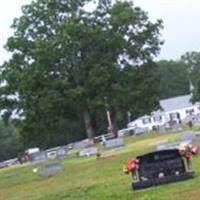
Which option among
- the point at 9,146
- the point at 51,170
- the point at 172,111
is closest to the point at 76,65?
the point at 51,170

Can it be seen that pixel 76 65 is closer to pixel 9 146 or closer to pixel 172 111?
pixel 9 146

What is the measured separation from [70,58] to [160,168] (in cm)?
4586

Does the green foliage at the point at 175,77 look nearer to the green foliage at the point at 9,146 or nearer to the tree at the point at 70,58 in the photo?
the green foliage at the point at 9,146

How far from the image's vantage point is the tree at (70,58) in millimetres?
61656

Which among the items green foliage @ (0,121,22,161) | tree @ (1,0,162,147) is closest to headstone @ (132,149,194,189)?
tree @ (1,0,162,147)

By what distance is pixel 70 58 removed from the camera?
207 ft

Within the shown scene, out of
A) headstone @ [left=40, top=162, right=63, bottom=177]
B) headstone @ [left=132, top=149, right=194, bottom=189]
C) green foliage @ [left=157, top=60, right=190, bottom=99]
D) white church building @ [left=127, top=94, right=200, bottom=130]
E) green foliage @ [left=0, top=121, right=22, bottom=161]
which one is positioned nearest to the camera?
headstone @ [left=132, top=149, right=194, bottom=189]

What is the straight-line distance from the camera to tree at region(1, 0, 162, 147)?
61.7m

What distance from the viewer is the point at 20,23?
6419 cm

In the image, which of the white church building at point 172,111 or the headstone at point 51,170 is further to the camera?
the white church building at point 172,111

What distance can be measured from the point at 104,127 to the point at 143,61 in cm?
3049

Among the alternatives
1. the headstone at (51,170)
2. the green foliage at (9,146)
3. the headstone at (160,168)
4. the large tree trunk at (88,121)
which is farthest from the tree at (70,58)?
the headstone at (160,168)

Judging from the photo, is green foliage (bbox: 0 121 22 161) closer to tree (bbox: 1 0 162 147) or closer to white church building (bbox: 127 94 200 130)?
white church building (bbox: 127 94 200 130)

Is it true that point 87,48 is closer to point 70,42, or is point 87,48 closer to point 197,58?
point 70,42
